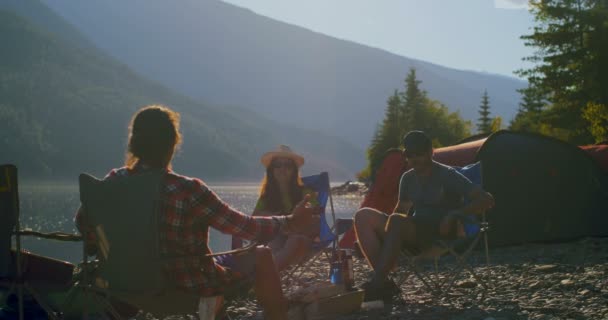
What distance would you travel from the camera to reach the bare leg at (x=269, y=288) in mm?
3070

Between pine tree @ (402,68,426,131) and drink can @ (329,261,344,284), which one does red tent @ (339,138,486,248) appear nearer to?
drink can @ (329,261,344,284)

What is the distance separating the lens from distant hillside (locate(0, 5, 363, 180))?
130 m

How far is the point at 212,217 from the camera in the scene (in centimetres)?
288

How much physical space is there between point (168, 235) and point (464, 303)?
8.74 ft

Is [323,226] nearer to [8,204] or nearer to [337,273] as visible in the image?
[337,273]

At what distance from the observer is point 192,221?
2.87 m

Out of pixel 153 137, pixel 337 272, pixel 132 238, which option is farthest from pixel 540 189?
pixel 132 238

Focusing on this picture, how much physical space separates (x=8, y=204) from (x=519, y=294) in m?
3.75

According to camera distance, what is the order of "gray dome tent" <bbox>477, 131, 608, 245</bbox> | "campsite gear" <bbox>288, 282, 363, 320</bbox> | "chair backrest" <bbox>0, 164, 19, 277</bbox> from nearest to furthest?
1. "chair backrest" <bbox>0, 164, 19, 277</bbox>
2. "campsite gear" <bbox>288, 282, 363, 320</bbox>
3. "gray dome tent" <bbox>477, 131, 608, 245</bbox>

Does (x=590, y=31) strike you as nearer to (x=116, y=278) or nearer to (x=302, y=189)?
(x=302, y=189)

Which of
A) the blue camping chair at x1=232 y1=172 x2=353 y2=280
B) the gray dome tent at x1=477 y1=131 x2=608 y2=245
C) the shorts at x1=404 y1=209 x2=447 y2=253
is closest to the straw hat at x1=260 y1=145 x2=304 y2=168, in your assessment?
the blue camping chair at x1=232 y1=172 x2=353 y2=280

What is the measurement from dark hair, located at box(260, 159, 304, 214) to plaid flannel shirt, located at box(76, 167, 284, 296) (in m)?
2.61

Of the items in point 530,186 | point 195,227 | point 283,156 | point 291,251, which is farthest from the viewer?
point 530,186

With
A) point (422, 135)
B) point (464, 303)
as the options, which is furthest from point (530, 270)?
point (422, 135)
